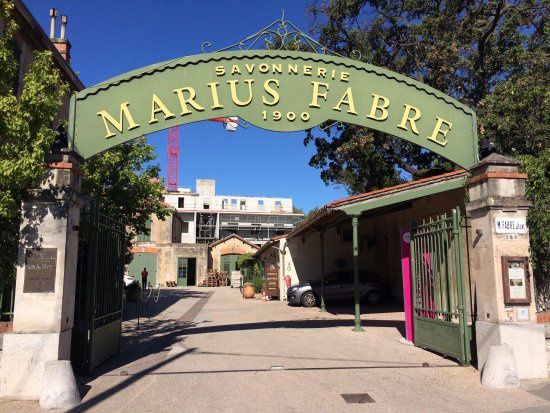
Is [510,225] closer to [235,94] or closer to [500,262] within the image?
[500,262]

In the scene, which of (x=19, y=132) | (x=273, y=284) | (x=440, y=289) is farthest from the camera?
(x=273, y=284)

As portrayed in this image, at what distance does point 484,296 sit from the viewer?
22.4 feet

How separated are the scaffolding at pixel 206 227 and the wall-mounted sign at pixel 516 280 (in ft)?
195

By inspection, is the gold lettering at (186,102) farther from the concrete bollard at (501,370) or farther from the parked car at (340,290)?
the parked car at (340,290)

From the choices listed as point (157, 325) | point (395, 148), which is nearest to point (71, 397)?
point (157, 325)

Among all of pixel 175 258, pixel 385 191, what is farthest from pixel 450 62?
pixel 175 258

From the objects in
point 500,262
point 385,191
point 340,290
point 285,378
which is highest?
point 385,191

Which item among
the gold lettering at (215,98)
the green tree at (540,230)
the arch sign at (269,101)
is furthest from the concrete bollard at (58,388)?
the green tree at (540,230)

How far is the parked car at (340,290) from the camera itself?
58.7 feet

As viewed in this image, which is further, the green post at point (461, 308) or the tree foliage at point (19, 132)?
the green post at point (461, 308)

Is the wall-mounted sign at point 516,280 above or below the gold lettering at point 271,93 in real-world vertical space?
below

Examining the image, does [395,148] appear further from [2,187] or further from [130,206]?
[2,187]

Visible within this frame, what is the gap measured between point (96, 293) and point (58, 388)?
1877 mm

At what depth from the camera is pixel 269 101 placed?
7055 millimetres
